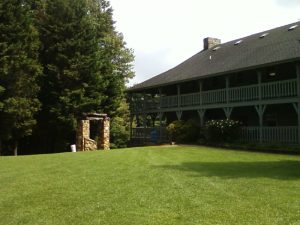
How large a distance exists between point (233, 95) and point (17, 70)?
1419 cm

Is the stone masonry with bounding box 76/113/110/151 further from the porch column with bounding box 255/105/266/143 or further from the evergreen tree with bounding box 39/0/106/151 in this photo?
the porch column with bounding box 255/105/266/143

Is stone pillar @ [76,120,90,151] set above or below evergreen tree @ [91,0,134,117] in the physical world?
below

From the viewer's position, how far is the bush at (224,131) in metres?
25.5

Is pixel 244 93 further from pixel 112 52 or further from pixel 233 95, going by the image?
pixel 112 52

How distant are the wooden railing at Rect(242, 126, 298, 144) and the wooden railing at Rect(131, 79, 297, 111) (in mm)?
1804

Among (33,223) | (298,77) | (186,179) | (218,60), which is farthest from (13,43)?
A: (33,223)

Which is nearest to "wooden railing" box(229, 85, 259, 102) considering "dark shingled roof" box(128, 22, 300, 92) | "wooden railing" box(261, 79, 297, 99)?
"wooden railing" box(261, 79, 297, 99)

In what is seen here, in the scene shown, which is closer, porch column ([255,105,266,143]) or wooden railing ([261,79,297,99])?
wooden railing ([261,79,297,99])

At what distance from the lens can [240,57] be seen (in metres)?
27.9

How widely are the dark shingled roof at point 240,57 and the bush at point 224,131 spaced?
323cm

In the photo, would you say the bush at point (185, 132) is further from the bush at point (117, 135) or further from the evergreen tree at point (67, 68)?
the bush at point (117, 135)

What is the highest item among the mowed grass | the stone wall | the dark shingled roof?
the dark shingled roof

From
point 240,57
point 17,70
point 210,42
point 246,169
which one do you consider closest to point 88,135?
point 17,70

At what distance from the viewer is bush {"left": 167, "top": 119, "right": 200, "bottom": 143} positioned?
28.4 m
